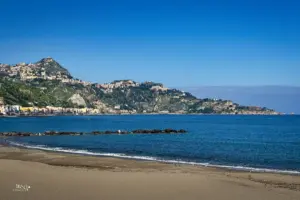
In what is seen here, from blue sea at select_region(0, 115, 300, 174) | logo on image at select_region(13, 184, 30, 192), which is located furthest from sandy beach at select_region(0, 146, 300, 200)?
blue sea at select_region(0, 115, 300, 174)

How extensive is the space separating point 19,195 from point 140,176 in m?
8.22

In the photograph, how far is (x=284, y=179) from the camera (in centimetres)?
2439

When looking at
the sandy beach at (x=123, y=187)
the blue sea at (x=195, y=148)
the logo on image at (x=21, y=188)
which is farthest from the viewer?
the blue sea at (x=195, y=148)

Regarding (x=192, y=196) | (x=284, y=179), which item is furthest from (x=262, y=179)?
(x=192, y=196)

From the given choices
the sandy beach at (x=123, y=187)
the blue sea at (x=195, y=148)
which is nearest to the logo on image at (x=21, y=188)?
the sandy beach at (x=123, y=187)

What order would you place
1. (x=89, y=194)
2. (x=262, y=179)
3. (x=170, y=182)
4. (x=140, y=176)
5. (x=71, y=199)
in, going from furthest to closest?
(x=262, y=179) < (x=140, y=176) < (x=170, y=182) < (x=89, y=194) < (x=71, y=199)

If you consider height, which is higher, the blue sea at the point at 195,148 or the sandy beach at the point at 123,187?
the sandy beach at the point at 123,187

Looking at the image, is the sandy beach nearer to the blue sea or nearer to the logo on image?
the logo on image

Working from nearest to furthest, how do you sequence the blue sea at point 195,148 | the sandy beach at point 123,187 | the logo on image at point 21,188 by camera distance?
1. the sandy beach at point 123,187
2. the logo on image at point 21,188
3. the blue sea at point 195,148

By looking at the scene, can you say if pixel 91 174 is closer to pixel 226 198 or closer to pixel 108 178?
pixel 108 178

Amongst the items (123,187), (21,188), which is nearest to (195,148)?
(123,187)

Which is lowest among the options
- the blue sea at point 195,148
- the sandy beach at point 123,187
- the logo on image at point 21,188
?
the blue sea at point 195,148

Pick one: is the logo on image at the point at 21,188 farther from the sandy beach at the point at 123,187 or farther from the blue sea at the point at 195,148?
the blue sea at the point at 195,148

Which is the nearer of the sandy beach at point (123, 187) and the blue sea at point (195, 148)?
the sandy beach at point (123, 187)
